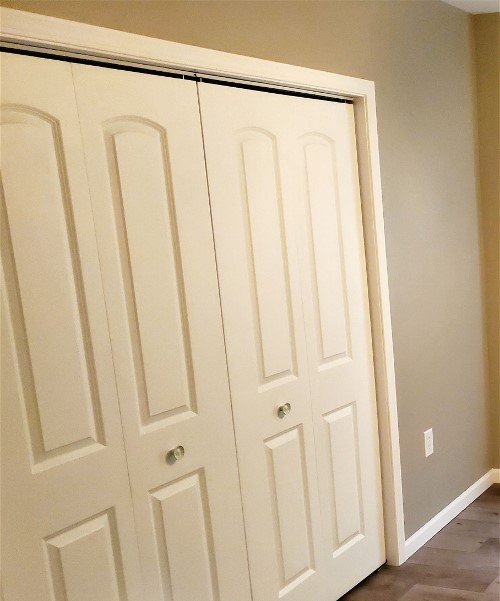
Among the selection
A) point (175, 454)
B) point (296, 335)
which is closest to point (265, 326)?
point (296, 335)

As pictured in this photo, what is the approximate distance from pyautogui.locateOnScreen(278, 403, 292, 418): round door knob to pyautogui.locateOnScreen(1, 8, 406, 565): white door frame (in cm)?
53

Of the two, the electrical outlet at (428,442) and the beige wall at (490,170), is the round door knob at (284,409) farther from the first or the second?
the beige wall at (490,170)

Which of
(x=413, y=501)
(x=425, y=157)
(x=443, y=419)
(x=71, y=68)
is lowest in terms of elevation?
(x=413, y=501)

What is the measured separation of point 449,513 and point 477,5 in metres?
2.36

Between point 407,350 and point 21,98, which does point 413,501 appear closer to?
point 407,350

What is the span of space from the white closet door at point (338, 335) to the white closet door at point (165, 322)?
457 millimetres

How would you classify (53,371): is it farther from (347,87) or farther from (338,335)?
(347,87)

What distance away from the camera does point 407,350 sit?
8.10 feet

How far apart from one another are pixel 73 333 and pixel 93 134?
496 mm

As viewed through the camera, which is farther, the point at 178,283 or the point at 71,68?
the point at 178,283

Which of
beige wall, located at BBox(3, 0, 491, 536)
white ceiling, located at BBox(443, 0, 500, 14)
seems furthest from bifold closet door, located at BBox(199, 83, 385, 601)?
white ceiling, located at BBox(443, 0, 500, 14)

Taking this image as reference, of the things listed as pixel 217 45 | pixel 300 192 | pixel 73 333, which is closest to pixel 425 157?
pixel 300 192

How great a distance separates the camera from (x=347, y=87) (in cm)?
212

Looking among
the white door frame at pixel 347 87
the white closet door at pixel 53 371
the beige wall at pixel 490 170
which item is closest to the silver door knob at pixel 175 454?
the white closet door at pixel 53 371
